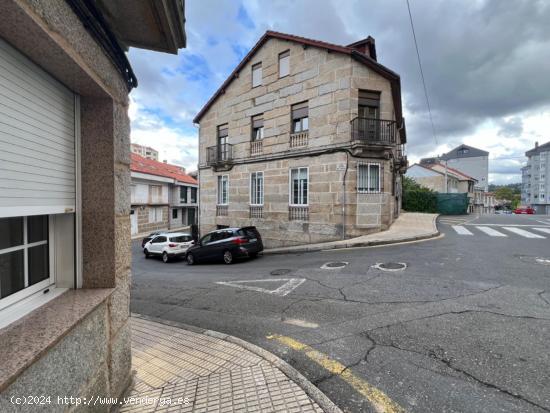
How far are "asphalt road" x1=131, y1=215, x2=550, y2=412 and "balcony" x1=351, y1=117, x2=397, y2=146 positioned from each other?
22.1 feet

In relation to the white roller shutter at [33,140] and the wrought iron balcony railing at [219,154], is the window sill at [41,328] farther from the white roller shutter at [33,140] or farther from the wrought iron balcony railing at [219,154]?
A: the wrought iron balcony railing at [219,154]

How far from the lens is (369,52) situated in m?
→ 15.5

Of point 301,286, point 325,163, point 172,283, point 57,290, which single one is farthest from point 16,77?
point 325,163

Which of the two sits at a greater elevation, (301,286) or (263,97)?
(263,97)

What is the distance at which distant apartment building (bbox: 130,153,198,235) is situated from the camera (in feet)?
83.7

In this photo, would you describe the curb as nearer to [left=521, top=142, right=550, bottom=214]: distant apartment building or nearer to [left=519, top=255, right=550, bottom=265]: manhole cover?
[left=519, top=255, right=550, bottom=265]: manhole cover

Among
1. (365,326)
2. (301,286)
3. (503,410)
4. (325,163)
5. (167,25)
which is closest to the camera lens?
(503,410)

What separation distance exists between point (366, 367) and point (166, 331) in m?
3.05

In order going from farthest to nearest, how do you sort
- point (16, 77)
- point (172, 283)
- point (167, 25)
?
point (172, 283), point (167, 25), point (16, 77)

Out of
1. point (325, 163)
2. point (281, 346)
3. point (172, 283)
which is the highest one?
point (325, 163)

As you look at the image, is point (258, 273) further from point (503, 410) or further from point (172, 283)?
point (503, 410)

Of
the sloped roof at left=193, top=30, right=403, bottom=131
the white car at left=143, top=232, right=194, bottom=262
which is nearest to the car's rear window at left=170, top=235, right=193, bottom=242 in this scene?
the white car at left=143, top=232, right=194, bottom=262

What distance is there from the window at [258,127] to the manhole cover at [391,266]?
36.4 ft

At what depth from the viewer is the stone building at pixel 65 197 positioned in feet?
5.58
